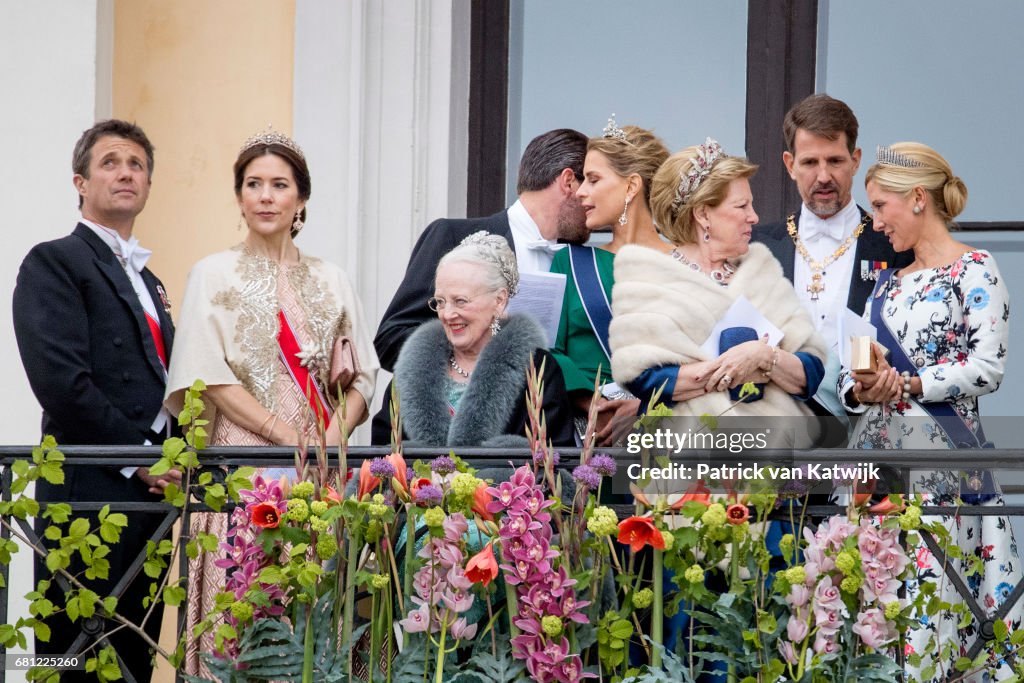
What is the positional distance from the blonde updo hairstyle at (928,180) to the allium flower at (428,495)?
192cm

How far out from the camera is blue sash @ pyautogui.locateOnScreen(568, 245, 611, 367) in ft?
16.8

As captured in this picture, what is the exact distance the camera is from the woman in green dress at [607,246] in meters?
5.13

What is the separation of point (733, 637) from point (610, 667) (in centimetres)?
30

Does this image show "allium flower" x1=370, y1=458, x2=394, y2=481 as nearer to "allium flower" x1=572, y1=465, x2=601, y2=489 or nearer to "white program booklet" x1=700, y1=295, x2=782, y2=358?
"allium flower" x1=572, y1=465, x2=601, y2=489

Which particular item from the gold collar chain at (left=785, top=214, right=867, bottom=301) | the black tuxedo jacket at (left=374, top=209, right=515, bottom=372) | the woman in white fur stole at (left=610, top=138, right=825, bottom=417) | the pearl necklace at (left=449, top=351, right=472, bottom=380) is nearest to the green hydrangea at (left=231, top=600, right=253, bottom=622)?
the pearl necklace at (left=449, top=351, right=472, bottom=380)

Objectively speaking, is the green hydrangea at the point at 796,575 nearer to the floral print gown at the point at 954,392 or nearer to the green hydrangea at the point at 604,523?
the green hydrangea at the point at 604,523

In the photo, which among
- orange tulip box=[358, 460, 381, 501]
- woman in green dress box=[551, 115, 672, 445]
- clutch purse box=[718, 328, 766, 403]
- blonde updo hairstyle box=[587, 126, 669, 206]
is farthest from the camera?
blonde updo hairstyle box=[587, 126, 669, 206]

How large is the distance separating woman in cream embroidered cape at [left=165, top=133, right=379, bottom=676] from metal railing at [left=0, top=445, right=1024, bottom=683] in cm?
48

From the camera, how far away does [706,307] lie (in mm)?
4812

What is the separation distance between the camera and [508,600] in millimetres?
4047

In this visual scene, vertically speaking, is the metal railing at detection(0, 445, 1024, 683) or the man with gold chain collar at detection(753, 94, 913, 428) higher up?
the man with gold chain collar at detection(753, 94, 913, 428)

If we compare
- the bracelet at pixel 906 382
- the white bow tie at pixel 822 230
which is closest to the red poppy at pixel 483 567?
the bracelet at pixel 906 382

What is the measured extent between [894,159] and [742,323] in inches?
33.1

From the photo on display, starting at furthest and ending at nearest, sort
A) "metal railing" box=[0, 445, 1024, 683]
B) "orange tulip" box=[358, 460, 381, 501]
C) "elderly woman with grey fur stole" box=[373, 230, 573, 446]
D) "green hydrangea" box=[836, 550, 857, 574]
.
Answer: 1. "elderly woman with grey fur stole" box=[373, 230, 573, 446]
2. "metal railing" box=[0, 445, 1024, 683]
3. "orange tulip" box=[358, 460, 381, 501]
4. "green hydrangea" box=[836, 550, 857, 574]
